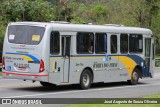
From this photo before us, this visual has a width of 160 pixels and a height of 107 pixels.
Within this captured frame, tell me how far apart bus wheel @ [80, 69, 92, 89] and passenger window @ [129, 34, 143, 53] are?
11.6ft

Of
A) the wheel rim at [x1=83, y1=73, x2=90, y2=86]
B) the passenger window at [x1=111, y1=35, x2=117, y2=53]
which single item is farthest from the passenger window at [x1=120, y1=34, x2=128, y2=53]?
the wheel rim at [x1=83, y1=73, x2=90, y2=86]

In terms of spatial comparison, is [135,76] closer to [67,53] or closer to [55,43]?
[67,53]

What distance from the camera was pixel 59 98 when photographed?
16938mm

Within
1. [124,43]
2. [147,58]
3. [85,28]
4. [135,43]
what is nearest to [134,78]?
[147,58]

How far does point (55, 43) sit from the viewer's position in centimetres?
1911

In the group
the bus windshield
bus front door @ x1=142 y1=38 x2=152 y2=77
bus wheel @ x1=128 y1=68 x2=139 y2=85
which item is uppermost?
the bus windshield

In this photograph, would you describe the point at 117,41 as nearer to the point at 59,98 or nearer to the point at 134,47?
the point at 134,47

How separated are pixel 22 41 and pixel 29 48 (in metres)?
0.52

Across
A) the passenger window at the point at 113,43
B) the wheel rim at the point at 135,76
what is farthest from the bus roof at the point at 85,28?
the wheel rim at the point at 135,76

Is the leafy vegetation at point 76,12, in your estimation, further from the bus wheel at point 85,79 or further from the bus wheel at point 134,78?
the bus wheel at point 85,79

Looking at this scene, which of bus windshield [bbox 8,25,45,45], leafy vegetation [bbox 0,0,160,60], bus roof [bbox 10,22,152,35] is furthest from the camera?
leafy vegetation [bbox 0,0,160,60]

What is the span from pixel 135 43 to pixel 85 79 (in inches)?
170

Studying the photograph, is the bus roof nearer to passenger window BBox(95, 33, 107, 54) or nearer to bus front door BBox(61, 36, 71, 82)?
passenger window BBox(95, 33, 107, 54)

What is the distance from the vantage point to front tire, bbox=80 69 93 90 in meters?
20.5
